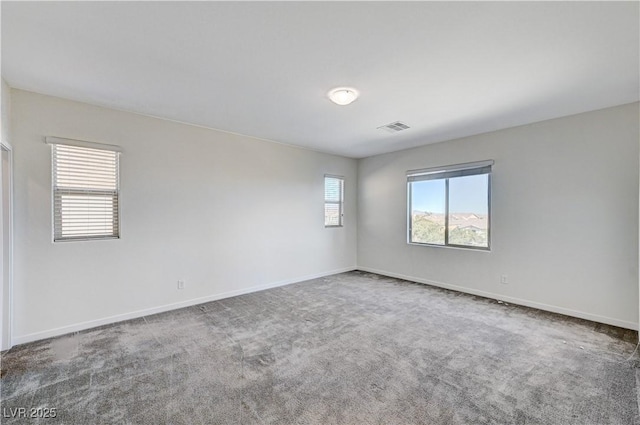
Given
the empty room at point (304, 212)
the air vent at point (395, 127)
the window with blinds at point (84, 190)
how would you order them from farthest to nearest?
the air vent at point (395, 127) → the window with blinds at point (84, 190) → the empty room at point (304, 212)

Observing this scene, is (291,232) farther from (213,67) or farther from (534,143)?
(534,143)

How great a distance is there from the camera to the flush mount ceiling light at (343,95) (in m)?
2.83

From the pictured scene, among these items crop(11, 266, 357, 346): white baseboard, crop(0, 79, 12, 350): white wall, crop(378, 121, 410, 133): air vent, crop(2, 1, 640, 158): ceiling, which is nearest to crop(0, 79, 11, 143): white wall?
crop(0, 79, 12, 350): white wall

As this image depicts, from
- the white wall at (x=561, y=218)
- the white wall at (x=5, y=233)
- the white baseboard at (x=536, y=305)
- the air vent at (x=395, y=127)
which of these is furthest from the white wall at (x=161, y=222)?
the white wall at (x=561, y=218)

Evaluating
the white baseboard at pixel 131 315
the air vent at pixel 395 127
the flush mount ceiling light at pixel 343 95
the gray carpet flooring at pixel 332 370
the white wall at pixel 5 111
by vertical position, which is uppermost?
the air vent at pixel 395 127

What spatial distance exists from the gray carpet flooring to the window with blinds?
1.16 meters

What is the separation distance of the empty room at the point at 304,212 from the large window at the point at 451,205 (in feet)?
0.12

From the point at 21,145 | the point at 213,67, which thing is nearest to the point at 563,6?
the point at 213,67

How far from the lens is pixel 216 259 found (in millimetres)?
4285

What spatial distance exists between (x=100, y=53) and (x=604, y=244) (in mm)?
5529

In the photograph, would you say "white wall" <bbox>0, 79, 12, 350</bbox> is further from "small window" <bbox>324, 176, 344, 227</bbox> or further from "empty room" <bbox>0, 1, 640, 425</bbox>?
"small window" <bbox>324, 176, 344, 227</bbox>

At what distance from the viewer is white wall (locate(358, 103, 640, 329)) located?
324cm

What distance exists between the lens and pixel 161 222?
12.3 feet

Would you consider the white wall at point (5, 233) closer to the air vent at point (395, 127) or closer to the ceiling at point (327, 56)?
the ceiling at point (327, 56)
